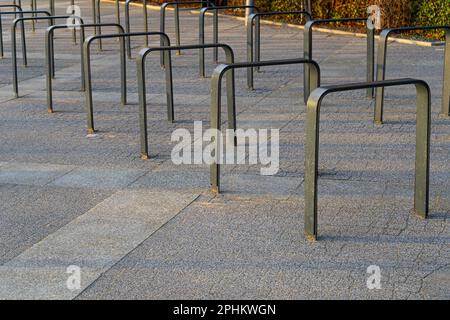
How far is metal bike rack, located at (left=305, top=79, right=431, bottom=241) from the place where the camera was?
18.6ft

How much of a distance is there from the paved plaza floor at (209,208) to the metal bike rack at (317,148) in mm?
119

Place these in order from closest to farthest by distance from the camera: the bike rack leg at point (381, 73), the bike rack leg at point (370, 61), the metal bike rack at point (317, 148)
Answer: the metal bike rack at point (317, 148) → the bike rack leg at point (381, 73) → the bike rack leg at point (370, 61)

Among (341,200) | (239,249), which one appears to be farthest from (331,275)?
(341,200)

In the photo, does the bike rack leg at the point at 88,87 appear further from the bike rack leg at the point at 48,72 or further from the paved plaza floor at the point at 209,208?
the bike rack leg at the point at 48,72

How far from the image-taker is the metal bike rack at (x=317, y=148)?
567 centimetres

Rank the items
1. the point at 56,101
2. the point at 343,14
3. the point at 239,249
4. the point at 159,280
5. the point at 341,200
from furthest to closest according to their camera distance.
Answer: the point at 343,14
the point at 56,101
the point at 341,200
the point at 239,249
the point at 159,280

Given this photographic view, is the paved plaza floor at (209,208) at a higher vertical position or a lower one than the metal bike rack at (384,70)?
lower

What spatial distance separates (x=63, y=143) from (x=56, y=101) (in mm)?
2282

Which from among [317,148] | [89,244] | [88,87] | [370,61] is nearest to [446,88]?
[370,61]

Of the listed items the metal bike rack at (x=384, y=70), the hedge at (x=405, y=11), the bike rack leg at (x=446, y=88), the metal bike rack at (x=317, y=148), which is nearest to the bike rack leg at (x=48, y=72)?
the metal bike rack at (x=384, y=70)

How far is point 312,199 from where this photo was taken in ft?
18.9

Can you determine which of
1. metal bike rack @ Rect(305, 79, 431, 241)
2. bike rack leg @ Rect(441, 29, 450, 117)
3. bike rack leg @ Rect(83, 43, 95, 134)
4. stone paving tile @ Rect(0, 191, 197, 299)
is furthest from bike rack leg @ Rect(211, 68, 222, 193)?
bike rack leg @ Rect(441, 29, 450, 117)
